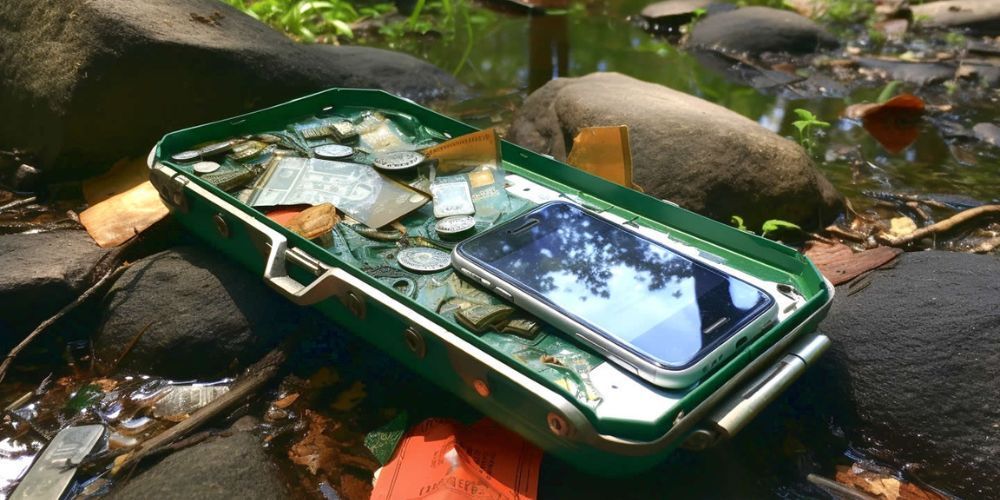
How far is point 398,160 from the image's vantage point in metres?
3.17

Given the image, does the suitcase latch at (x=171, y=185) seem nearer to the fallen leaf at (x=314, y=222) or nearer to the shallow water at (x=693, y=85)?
the fallen leaf at (x=314, y=222)

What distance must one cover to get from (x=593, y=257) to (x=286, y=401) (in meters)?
1.17

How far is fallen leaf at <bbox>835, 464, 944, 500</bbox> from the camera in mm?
2432

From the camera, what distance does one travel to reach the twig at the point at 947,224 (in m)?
3.70

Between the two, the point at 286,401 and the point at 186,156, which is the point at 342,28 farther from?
the point at 286,401

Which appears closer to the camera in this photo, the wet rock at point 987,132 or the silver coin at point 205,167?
the silver coin at point 205,167

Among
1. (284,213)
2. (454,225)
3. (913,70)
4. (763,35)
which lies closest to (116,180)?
(284,213)

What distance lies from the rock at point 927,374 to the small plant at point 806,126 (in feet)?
5.66

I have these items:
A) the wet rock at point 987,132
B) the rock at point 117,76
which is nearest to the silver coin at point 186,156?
the rock at point 117,76

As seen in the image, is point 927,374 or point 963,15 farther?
point 963,15

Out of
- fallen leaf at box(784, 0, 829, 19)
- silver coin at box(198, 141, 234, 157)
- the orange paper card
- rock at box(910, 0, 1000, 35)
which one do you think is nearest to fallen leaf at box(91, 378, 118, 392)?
silver coin at box(198, 141, 234, 157)

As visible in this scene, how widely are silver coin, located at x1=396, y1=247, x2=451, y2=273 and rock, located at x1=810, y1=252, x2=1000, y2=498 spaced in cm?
134

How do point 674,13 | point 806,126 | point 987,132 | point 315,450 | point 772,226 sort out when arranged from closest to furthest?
1. point 315,450
2. point 772,226
3. point 806,126
4. point 987,132
5. point 674,13

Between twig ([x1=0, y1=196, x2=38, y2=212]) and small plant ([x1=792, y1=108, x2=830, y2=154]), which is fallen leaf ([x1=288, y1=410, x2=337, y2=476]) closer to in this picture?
twig ([x1=0, y1=196, x2=38, y2=212])
